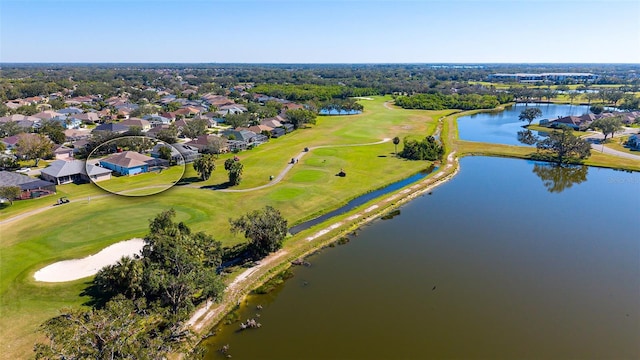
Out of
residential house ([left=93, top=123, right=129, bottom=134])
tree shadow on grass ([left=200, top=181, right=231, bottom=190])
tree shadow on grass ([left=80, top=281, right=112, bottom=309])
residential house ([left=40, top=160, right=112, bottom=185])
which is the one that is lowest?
tree shadow on grass ([left=80, top=281, right=112, bottom=309])

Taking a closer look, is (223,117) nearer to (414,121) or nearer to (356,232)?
(414,121)

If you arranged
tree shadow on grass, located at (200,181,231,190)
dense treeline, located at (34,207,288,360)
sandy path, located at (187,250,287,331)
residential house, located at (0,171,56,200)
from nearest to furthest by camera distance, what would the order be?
dense treeline, located at (34,207,288,360), sandy path, located at (187,250,287,331), residential house, located at (0,171,56,200), tree shadow on grass, located at (200,181,231,190)

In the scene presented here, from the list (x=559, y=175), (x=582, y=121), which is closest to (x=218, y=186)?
(x=559, y=175)

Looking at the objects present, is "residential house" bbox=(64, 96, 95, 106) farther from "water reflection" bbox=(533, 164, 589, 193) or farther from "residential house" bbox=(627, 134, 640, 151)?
"residential house" bbox=(627, 134, 640, 151)

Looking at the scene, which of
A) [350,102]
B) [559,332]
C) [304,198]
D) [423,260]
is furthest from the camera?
[350,102]

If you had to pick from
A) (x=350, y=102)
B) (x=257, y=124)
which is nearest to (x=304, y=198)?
(x=257, y=124)

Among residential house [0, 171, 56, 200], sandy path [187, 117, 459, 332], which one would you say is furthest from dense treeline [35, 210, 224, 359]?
residential house [0, 171, 56, 200]
